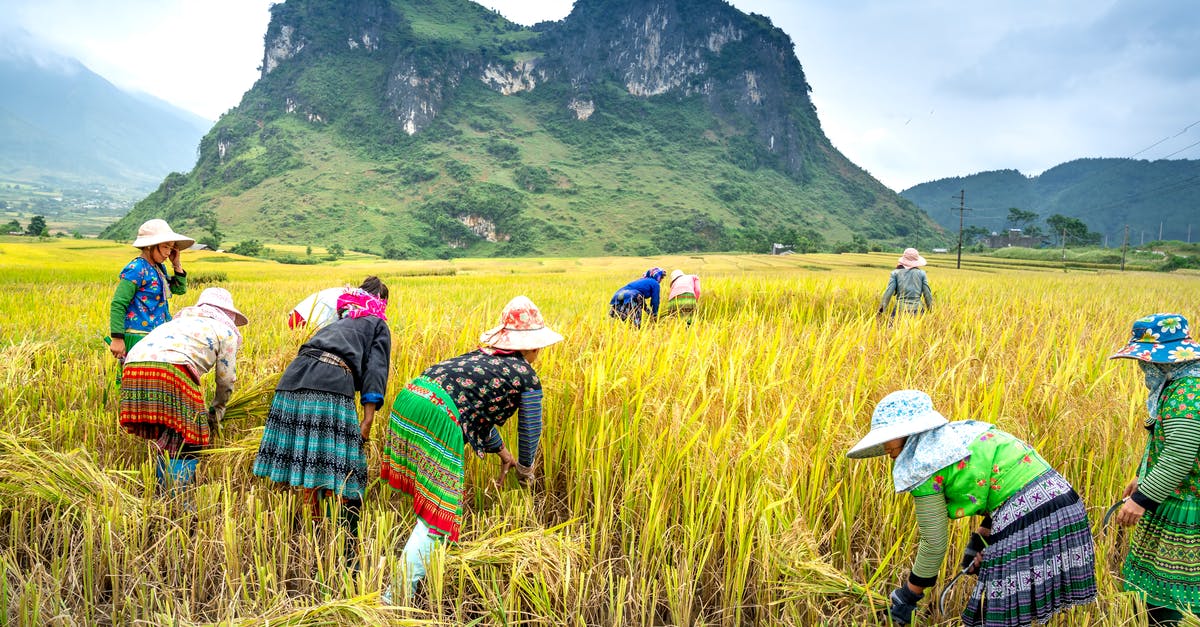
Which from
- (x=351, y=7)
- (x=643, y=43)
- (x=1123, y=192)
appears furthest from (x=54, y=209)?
(x=1123, y=192)

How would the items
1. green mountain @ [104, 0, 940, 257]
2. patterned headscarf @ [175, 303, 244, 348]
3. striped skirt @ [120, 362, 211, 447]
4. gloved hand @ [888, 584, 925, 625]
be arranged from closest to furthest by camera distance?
1. gloved hand @ [888, 584, 925, 625]
2. striped skirt @ [120, 362, 211, 447]
3. patterned headscarf @ [175, 303, 244, 348]
4. green mountain @ [104, 0, 940, 257]

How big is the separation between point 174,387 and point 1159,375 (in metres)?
4.22

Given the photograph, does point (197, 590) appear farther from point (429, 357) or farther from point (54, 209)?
point (54, 209)

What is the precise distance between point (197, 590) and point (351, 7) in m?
189

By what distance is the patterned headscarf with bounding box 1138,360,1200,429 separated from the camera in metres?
1.89

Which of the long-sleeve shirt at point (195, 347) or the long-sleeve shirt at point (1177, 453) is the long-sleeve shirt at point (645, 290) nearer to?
the long-sleeve shirt at point (195, 347)

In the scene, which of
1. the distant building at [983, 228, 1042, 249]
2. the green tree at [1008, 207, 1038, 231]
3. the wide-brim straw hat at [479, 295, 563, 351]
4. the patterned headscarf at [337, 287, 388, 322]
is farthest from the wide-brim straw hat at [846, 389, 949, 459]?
the green tree at [1008, 207, 1038, 231]

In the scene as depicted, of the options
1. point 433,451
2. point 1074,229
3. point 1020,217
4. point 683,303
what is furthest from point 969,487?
point 1020,217

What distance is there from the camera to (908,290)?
628 cm

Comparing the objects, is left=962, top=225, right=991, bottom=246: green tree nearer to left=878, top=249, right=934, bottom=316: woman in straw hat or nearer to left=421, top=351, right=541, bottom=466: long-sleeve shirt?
left=878, top=249, right=934, bottom=316: woman in straw hat

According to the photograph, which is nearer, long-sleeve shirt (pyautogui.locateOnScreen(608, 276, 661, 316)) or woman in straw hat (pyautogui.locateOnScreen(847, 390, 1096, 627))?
woman in straw hat (pyautogui.locateOnScreen(847, 390, 1096, 627))

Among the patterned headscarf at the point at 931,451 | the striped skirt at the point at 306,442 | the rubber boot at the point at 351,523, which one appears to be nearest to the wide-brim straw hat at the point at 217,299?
the striped skirt at the point at 306,442

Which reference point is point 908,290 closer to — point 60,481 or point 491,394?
point 491,394

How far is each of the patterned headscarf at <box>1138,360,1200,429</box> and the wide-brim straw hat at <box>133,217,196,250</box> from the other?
5063 mm
